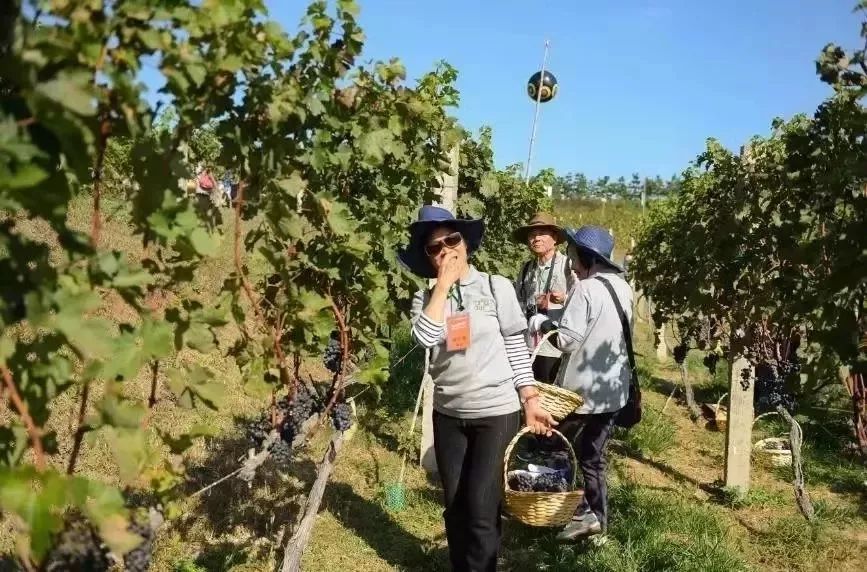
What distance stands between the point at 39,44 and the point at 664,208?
10830mm

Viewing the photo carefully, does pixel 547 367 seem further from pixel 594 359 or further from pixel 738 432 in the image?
pixel 594 359

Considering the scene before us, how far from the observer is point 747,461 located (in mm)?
5031

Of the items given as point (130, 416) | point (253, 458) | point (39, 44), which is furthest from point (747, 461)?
point (39, 44)

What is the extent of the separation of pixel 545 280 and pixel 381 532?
217 centimetres

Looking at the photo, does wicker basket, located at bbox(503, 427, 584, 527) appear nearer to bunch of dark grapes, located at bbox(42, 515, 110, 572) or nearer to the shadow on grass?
the shadow on grass

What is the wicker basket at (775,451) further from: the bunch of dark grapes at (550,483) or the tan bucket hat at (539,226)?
the bunch of dark grapes at (550,483)

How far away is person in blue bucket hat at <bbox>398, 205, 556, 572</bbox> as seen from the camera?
3061 millimetres

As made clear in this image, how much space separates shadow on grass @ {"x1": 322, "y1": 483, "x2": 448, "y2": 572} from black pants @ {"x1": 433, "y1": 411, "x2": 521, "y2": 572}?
712mm

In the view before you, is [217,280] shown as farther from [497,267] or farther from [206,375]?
[206,375]

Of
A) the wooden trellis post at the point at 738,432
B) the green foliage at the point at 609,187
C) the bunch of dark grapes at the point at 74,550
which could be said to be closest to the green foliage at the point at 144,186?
the bunch of dark grapes at the point at 74,550

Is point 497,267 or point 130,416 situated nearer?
point 130,416

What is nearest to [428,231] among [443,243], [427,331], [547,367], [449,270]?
[443,243]

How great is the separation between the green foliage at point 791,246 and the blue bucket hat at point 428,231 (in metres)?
1.23

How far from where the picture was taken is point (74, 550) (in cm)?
159
